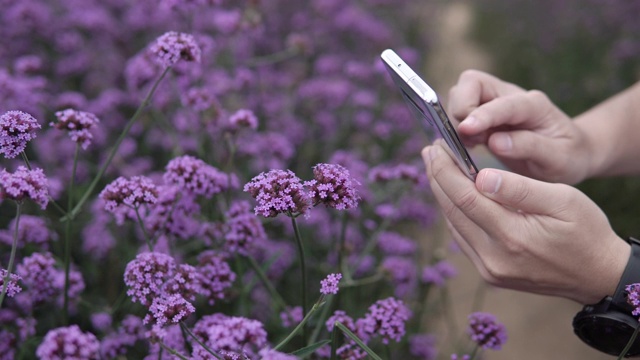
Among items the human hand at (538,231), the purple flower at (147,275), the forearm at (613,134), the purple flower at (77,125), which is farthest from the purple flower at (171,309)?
the forearm at (613,134)

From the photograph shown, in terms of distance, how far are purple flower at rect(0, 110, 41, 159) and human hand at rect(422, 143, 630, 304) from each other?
2.36ft

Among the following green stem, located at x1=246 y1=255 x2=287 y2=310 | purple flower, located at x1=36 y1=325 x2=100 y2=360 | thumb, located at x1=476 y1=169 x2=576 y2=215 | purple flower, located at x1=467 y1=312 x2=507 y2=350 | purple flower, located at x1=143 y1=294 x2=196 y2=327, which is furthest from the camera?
green stem, located at x1=246 y1=255 x2=287 y2=310

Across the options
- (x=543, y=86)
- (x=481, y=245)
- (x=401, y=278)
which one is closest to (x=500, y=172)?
(x=481, y=245)

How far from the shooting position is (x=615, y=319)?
3.74ft

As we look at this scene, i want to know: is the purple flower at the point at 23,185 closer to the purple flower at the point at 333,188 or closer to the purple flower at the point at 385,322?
the purple flower at the point at 333,188

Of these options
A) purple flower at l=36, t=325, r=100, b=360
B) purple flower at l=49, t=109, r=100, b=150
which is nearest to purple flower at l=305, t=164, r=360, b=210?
purple flower at l=36, t=325, r=100, b=360

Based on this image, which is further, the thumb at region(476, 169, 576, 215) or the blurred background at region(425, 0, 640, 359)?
the blurred background at region(425, 0, 640, 359)

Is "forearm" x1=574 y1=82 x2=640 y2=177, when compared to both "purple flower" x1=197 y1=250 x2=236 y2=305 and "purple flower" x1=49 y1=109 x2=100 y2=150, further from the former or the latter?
"purple flower" x1=49 y1=109 x2=100 y2=150

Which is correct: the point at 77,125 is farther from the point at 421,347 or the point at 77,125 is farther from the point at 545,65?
the point at 545,65

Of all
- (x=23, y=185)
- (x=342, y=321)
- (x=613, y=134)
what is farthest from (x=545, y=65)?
(x=23, y=185)

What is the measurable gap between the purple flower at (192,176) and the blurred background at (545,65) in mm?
779

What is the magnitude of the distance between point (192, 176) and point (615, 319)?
86 centimetres

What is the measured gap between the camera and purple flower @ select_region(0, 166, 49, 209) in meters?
0.95

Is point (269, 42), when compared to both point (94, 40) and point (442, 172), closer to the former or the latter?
point (94, 40)
